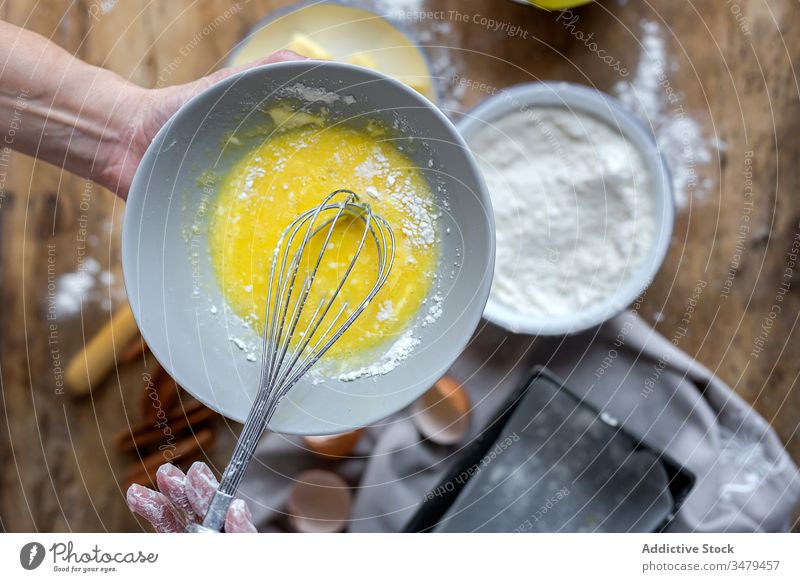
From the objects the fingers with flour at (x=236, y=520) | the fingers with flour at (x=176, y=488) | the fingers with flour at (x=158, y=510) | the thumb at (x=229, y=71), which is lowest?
the fingers with flour at (x=158, y=510)

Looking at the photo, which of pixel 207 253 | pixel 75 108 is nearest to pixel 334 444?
pixel 207 253

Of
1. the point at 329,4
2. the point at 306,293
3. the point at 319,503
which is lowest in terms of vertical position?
the point at 319,503

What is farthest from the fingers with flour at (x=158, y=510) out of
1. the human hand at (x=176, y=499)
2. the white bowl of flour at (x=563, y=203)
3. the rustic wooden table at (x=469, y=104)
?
the white bowl of flour at (x=563, y=203)

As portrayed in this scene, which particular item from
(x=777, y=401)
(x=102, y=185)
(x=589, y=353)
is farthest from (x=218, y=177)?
(x=777, y=401)

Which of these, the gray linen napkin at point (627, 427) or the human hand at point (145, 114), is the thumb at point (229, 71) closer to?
the human hand at point (145, 114)

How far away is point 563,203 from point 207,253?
226 mm

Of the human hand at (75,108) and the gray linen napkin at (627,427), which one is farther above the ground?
the human hand at (75,108)

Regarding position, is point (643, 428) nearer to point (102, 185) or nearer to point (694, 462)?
point (694, 462)

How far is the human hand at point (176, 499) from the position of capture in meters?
0.37

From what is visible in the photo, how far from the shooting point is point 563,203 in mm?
438

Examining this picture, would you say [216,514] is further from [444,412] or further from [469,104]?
[469,104]

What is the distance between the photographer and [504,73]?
17.8 inches

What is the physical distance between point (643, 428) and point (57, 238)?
423 mm

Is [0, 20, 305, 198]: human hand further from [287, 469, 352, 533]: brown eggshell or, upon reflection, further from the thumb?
[287, 469, 352, 533]: brown eggshell
